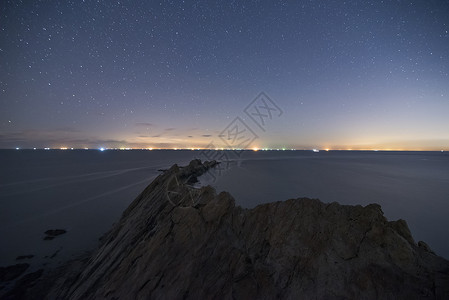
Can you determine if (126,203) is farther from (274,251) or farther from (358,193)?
A: (358,193)

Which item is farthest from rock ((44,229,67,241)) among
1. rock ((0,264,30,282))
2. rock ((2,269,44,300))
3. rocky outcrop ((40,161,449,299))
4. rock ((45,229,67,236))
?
rocky outcrop ((40,161,449,299))

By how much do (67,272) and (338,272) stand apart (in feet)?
50.3

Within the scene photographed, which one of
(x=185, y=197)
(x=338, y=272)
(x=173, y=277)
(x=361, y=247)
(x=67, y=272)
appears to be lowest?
(x=67, y=272)

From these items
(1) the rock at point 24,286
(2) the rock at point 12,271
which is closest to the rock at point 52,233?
(2) the rock at point 12,271

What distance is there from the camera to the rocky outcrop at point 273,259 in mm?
5875

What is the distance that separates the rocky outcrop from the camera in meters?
5.88

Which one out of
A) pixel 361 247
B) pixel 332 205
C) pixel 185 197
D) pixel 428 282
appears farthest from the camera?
pixel 185 197

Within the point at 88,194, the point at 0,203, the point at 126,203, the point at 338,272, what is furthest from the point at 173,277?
the point at 0,203

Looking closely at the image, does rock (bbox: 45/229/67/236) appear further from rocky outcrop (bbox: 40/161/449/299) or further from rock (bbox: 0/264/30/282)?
rocky outcrop (bbox: 40/161/449/299)

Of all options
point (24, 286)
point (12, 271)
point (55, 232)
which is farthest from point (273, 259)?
point (55, 232)

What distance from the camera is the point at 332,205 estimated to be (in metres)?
8.30

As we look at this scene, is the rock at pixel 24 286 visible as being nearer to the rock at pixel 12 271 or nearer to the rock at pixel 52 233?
the rock at pixel 12 271

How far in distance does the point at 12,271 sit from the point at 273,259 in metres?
17.2

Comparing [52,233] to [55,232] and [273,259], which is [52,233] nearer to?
[55,232]
